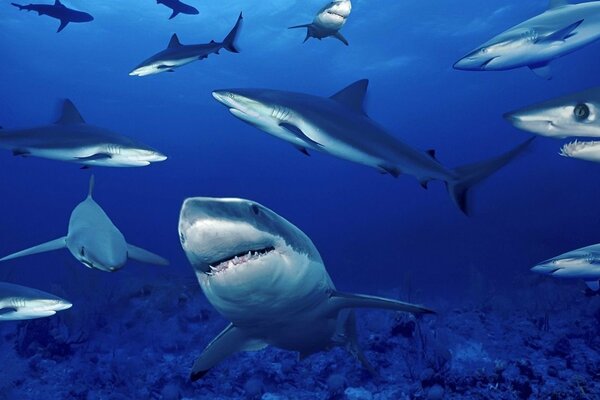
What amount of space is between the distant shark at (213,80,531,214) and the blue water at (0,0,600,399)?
308 millimetres

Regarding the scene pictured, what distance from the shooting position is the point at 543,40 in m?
4.24

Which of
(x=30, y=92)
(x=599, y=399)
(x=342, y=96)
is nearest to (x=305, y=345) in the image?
(x=342, y=96)

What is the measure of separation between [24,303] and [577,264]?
21.8 feet

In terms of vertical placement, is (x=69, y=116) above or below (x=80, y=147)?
above

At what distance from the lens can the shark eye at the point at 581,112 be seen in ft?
10.2

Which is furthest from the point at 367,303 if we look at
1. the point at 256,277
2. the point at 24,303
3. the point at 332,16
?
the point at 332,16

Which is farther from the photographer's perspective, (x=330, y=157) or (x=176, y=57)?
(x=330, y=157)

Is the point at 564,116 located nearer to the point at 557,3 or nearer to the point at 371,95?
the point at 557,3

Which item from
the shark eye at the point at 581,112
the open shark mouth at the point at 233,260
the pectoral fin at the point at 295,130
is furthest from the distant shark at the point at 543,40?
the open shark mouth at the point at 233,260

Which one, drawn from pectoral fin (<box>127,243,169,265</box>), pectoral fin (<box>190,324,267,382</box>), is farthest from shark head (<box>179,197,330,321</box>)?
pectoral fin (<box>127,243,169,265</box>)

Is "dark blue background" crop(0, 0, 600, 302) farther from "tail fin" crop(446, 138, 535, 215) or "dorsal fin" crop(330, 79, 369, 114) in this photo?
"dorsal fin" crop(330, 79, 369, 114)

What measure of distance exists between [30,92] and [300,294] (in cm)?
5675

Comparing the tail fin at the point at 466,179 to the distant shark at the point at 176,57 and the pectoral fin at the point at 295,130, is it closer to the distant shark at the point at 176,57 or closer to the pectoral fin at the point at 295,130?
the pectoral fin at the point at 295,130

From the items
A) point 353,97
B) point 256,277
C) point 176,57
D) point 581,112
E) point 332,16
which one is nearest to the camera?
point 256,277
